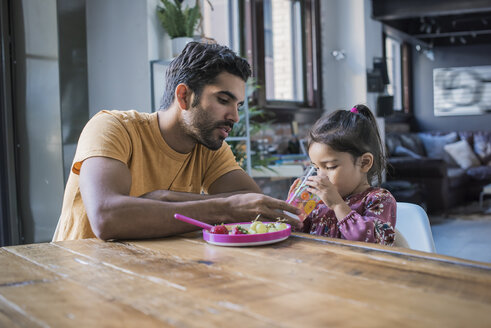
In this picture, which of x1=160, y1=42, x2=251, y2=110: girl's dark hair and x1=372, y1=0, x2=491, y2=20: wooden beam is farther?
x1=372, y1=0, x2=491, y2=20: wooden beam

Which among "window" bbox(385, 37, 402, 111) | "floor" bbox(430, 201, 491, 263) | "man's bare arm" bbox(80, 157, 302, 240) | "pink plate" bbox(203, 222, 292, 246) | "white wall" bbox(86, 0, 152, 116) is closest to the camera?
"pink plate" bbox(203, 222, 292, 246)

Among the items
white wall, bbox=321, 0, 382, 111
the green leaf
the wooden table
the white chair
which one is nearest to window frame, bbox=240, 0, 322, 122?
white wall, bbox=321, 0, 382, 111

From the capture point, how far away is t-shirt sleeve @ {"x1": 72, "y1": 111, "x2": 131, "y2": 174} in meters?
1.47

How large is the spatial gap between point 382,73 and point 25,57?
185 inches

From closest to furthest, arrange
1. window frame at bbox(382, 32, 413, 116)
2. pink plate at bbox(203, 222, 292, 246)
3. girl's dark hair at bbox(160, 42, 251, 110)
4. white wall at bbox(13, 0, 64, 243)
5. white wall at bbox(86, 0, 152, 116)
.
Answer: pink plate at bbox(203, 222, 292, 246)
girl's dark hair at bbox(160, 42, 251, 110)
white wall at bbox(13, 0, 64, 243)
white wall at bbox(86, 0, 152, 116)
window frame at bbox(382, 32, 413, 116)

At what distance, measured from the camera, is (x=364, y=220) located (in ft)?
4.83

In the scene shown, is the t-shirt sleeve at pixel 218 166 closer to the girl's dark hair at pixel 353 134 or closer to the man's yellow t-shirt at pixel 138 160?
the man's yellow t-shirt at pixel 138 160

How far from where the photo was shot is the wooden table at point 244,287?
67 centimetres

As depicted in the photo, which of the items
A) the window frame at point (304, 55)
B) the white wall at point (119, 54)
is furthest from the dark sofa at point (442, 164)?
the white wall at point (119, 54)

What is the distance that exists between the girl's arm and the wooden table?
0.29m

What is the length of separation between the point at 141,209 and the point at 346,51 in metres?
5.50

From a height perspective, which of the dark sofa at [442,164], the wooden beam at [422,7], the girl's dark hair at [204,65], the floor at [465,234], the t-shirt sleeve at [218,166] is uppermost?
the wooden beam at [422,7]

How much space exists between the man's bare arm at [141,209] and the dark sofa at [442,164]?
4406mm

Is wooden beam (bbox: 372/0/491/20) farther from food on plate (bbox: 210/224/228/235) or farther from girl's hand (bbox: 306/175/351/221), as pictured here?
food on plate (bbox: 210/224/228/235)
